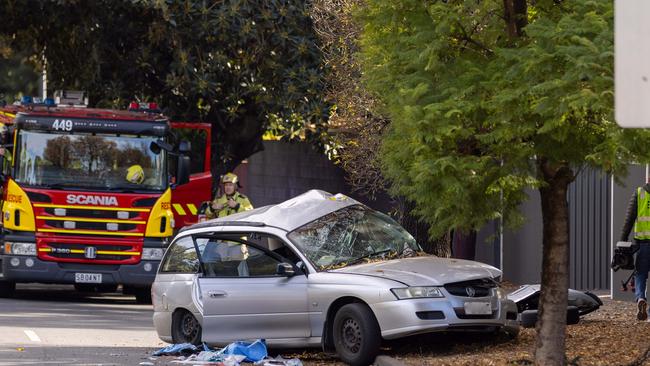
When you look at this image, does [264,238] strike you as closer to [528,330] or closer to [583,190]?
[528,330]

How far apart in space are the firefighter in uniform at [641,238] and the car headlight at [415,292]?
3936 mm

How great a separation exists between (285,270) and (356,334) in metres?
1.08

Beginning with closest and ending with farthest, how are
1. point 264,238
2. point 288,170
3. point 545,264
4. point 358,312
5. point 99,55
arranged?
1. point 545,264
2. point 358,312
3. point 264,238
4. point 99,55
5. point 288,170

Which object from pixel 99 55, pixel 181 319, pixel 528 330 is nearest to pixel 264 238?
pixel 181 319

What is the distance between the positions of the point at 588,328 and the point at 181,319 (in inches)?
172

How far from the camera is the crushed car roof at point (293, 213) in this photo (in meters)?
13.0

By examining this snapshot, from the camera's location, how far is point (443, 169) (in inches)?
371

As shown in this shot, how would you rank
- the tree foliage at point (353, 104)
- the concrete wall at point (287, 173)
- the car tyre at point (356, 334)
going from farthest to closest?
the concrete wall at point (287, 173) → the tree foliage at point (353, 104) → the car tyre at point (356, 334)

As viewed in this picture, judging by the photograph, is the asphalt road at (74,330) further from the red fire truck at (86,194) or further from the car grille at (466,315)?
the car grille at (466,315)

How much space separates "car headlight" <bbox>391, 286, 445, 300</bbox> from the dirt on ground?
1.89ft

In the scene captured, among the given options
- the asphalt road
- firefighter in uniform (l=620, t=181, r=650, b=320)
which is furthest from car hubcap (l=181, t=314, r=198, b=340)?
firefighter in uniform (l=620, t=181, r=650, b=320)

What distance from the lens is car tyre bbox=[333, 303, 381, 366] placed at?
1157cm

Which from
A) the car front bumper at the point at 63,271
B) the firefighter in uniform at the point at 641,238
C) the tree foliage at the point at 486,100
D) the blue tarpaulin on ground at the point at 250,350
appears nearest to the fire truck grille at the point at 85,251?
the car front bumper at the point at 63,271

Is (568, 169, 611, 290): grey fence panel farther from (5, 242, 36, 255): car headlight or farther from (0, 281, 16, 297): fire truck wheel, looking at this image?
(0, 281, 16, 297): fire truck wheel
